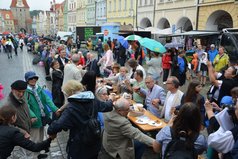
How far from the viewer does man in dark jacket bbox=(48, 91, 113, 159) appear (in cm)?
315

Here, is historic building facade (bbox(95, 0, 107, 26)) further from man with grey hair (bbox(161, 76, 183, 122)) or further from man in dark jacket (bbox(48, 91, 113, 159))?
man in dark jacket (bbox(48, 91, 113, 159))

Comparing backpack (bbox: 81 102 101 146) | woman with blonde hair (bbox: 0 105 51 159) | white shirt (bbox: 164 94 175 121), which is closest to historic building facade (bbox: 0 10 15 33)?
white shirt (bbox: 164 94 175 121)

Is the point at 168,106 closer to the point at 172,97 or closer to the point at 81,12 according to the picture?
the point at 172,97

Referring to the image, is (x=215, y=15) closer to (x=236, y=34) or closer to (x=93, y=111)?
(x=236, y=34)

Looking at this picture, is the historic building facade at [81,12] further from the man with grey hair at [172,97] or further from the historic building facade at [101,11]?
the man with grey hair at [172,97]

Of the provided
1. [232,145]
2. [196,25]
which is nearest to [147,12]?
[196,25]

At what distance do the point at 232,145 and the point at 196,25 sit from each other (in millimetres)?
19860

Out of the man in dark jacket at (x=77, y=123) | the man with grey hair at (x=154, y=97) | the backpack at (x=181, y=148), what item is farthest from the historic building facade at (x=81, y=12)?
the backpack at (x=181, y=148)

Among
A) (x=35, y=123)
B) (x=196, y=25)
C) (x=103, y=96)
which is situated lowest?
(x=35, y=123)

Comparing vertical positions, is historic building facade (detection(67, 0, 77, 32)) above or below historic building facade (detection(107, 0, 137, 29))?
above

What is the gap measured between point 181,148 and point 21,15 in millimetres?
128535

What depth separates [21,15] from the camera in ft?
384

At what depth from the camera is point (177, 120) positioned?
243 centimetres

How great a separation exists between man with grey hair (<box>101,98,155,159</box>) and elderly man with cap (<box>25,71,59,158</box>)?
47.9 inches
